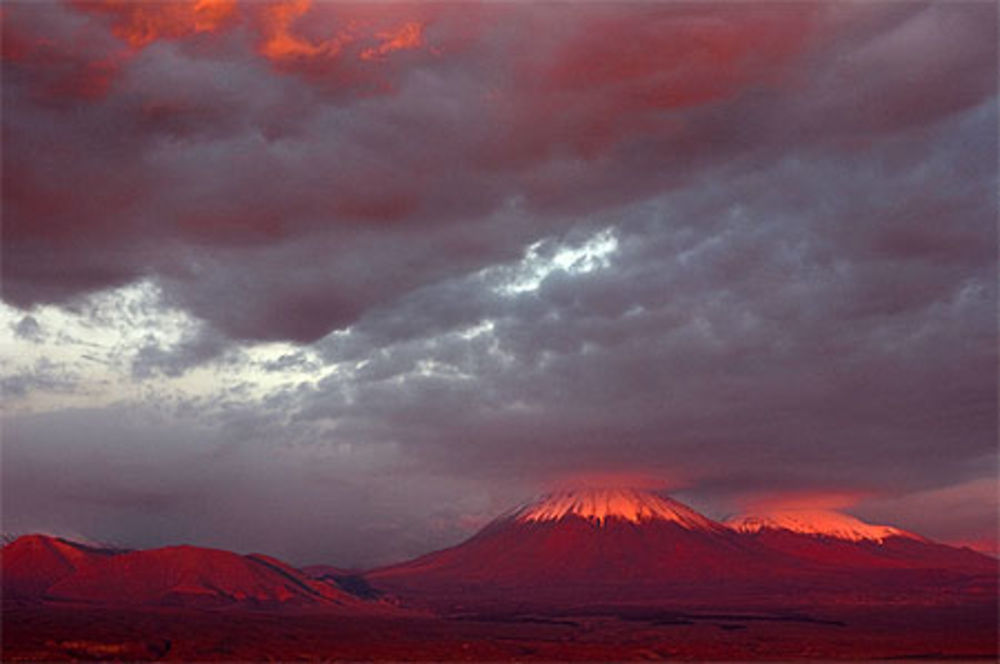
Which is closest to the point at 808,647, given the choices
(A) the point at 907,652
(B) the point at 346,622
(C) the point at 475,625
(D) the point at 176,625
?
(A) the point at 907,652

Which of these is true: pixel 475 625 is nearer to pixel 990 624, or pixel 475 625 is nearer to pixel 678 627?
pixel 678 627

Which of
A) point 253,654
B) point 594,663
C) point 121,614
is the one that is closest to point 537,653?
point 594,663

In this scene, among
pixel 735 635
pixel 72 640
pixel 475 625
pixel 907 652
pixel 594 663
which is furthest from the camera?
pixel 475 625

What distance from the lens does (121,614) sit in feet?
583

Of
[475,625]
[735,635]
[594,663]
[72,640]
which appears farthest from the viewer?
[475,625]

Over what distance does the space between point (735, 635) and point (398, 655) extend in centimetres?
5924

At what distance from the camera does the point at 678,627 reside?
193 metres

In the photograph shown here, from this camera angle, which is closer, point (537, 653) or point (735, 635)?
point (537, 653)

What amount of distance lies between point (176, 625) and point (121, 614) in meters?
20.7

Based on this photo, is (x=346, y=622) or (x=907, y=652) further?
(x=346, y=622)

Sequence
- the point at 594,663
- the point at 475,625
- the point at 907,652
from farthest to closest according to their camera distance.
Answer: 1. the point at 475,625
2. the point at 907,652
3. the point at 594,663

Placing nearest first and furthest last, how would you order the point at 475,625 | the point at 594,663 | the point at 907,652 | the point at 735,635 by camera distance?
the point at 594,663 → the point at 907,652 → the point at 735,635 → the point at 475,625

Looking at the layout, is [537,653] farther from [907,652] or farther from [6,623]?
[6,623]

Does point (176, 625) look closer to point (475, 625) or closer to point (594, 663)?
point (475, 625)
